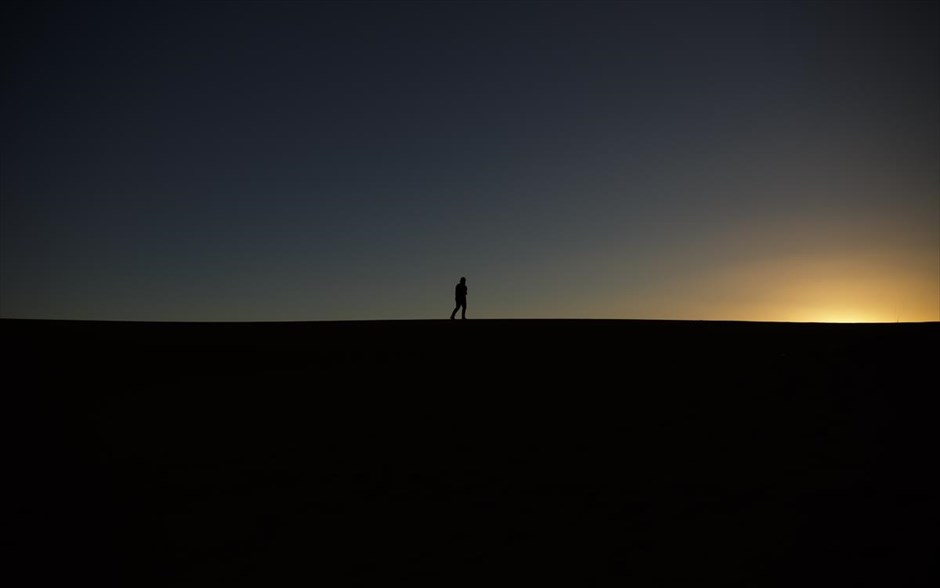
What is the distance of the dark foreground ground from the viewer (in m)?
5.14

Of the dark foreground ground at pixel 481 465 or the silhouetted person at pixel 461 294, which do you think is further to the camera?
the silhouetted person at pixel 461 294

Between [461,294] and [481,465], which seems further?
[461,294]

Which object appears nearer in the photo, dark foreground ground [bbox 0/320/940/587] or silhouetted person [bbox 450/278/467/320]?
dark foreground ground [bbox 0/320/940/587]

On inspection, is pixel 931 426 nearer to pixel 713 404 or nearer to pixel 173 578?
pixel 713 404

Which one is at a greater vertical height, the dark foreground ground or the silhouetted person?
the silhouetted person

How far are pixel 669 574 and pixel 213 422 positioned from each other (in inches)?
268

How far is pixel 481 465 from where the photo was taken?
23.7 ft

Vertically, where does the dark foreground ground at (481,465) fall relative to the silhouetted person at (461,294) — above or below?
below

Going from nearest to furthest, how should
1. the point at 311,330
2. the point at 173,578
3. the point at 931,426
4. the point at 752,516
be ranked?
the point at 173,578
the point at 752,516
the point at 931,426
the point at 311,330

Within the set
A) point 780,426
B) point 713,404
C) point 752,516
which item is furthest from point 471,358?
point 752,516

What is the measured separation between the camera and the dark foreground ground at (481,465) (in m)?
5.14

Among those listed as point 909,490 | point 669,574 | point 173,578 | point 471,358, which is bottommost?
point 173,578

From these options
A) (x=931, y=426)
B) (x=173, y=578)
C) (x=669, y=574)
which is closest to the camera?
(x=669, y=574)

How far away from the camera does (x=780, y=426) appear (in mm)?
7828
